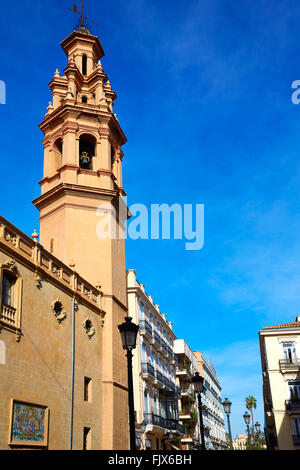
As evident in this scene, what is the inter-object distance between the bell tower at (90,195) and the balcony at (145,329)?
739 cm

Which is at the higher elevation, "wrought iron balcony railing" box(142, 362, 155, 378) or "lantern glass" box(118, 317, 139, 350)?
"wrought iron balcony railing" box(142, 362, 155, 378)

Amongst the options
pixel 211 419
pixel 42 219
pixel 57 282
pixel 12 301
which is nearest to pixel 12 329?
pixel 12 301

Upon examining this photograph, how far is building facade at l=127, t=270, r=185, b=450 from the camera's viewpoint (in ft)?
99.7

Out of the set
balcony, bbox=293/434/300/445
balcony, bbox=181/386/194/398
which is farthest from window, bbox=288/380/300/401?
balcony, bbox=181/386/194/398

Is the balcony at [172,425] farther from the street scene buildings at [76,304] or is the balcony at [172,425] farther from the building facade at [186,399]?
the building facade at [186,399]

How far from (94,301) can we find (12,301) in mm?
7104

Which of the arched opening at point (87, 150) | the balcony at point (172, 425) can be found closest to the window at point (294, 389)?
the balcony at point (172, 425)

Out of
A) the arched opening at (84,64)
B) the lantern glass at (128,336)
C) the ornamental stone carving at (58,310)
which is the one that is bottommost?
the lantern glass at (128,336)

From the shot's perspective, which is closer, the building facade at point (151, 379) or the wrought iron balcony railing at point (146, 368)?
the building facade at point (151, 379)

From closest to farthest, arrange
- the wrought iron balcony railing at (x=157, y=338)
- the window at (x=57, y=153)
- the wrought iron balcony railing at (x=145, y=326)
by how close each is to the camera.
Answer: the window at (x=57, y=153) → the wrought iron balcony railing at (x=145, y=326) → the wrought iron balcony railing at (x=157, y=338)

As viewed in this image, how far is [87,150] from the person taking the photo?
27328mm

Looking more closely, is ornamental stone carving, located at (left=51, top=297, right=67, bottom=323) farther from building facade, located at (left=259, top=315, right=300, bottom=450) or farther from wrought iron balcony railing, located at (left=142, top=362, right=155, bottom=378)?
building facade, located at (left=259, top=315, right=300, bottom=450)

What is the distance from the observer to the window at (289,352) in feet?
126

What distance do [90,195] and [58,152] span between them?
4256mm
